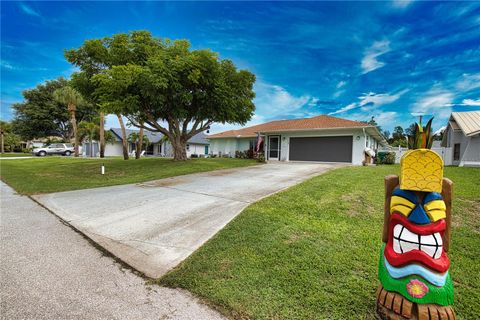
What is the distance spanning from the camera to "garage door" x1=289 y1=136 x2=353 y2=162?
57.9 feet

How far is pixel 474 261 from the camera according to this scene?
10.4 ft

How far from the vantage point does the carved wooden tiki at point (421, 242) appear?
1.81 meters

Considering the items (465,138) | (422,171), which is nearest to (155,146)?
(465,138)

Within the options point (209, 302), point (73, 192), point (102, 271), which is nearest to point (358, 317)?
point (209, 302)

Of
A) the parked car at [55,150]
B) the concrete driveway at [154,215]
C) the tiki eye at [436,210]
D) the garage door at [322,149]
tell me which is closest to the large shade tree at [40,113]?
the parked car at [55,150]

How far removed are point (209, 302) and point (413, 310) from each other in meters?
1.80

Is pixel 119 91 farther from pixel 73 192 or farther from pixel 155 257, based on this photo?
pixel 155 257

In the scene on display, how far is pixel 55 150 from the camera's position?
32.7m

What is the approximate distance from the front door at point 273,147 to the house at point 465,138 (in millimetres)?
12449

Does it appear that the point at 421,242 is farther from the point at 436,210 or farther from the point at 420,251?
the point at 436,210

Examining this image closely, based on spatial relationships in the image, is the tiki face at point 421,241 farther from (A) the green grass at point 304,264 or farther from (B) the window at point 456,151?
(B) the window at point 456,151

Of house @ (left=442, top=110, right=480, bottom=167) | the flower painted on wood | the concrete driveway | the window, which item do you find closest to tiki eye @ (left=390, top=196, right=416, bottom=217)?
the flower painted on wood

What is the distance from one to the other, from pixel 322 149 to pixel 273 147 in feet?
13.9

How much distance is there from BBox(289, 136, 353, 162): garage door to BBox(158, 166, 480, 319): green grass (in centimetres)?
1257
